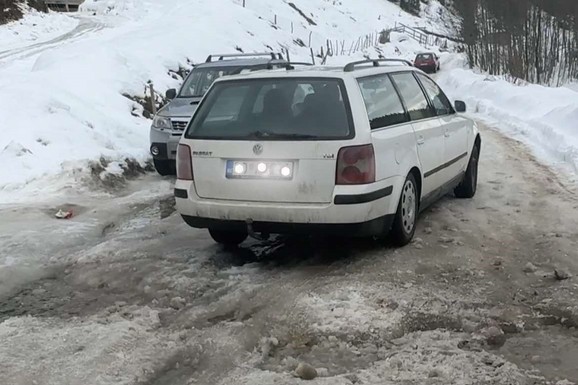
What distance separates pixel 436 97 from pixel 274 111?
2475mm

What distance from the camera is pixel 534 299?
4660 millimetres

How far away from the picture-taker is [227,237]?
20.5ft

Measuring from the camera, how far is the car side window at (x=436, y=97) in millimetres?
7035

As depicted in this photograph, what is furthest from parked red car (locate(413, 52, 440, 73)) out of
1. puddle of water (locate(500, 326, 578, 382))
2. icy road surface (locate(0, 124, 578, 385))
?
puddle of water (locate(500, 326, 578, 382))

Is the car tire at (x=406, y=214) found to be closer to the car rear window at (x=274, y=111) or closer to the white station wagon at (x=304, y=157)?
the white station wagon at (x=304, y=157)

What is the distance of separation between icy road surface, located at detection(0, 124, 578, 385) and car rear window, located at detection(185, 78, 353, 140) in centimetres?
113

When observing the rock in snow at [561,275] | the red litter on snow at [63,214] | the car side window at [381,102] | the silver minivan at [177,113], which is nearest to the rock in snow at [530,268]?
the rock in snow at [561,275]

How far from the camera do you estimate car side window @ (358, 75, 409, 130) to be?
555cm

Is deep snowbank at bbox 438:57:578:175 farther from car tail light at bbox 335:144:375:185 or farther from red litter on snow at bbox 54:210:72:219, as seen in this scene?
red litter on snow at bbox 54:210:72:219

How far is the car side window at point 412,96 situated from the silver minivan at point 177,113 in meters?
3.33

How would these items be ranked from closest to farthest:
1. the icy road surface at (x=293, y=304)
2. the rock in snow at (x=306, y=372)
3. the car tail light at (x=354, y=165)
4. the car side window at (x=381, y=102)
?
the rock in snow at (x=306, y=372) → the icy road surface at (x=293, y=304) → the car tail light at (x=354, y=165) → the car side window at (x=381, y=102)

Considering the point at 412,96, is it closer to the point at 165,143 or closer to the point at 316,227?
the point at 316,227

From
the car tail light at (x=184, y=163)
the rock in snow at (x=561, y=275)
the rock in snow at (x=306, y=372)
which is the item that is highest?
the car tail light at (x=184, y=163)

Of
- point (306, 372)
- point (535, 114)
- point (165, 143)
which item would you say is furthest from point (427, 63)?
point (306, 372)
